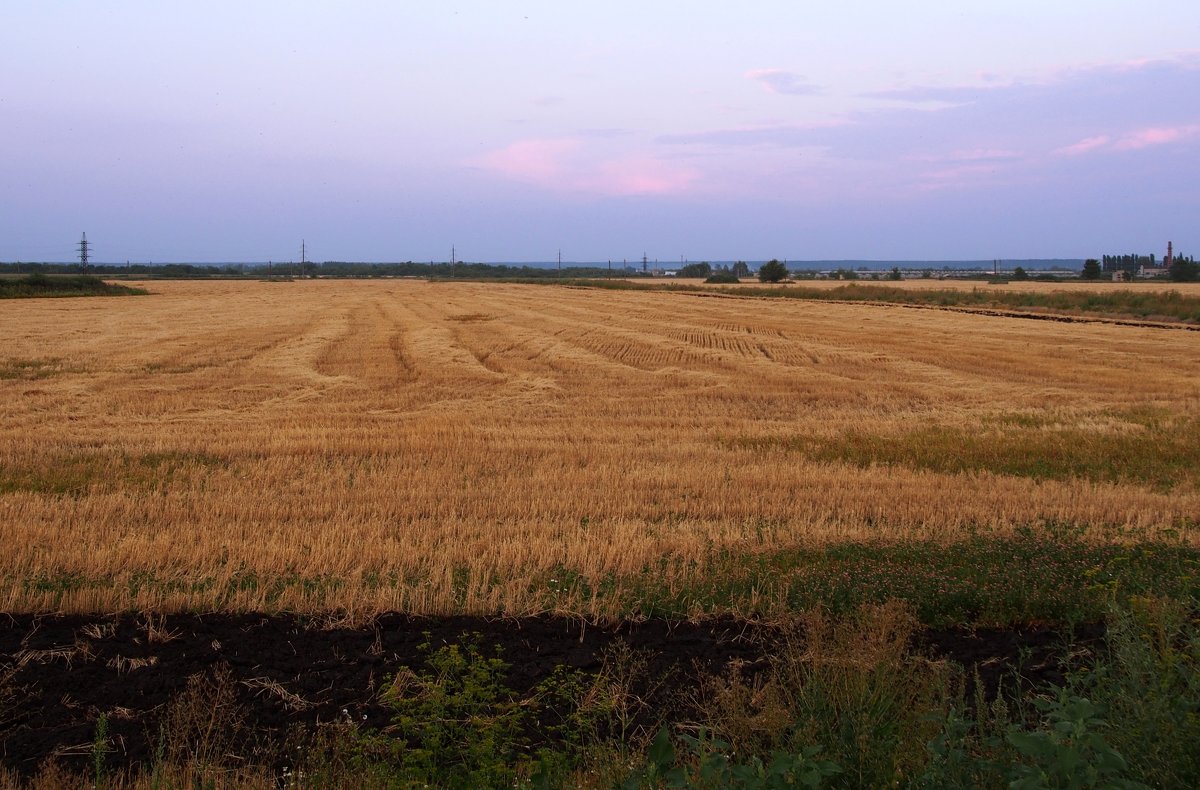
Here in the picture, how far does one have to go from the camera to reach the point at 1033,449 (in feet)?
42.5

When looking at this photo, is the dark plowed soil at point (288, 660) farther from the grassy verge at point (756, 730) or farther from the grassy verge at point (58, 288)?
the grassy verge at point (58, 288)

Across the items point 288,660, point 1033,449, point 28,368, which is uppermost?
point 28,368

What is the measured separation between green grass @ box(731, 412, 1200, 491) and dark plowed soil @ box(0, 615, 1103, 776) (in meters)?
5.66

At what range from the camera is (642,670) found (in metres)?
5.90

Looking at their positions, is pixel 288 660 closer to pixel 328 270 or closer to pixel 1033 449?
pixel 1033 449

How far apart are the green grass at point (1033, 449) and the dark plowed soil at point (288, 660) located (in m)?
5.66

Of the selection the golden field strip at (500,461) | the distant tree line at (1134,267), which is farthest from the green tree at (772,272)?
the golden field strip at (500,461)

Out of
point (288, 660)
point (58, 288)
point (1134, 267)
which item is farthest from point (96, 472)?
point (1134, 267)

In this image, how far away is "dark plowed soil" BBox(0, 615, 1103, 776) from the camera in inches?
210

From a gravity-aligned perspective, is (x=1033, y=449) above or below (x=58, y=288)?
below

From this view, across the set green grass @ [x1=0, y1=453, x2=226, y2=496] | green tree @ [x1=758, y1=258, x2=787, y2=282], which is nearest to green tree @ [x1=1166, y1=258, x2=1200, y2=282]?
green tree @ [x1=758, y1=258, x2=787, y2=282]

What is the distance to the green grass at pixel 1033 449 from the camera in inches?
461

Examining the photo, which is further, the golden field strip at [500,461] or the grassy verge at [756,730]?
the golden field strip at [500,461]

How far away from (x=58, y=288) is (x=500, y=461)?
223 ft
